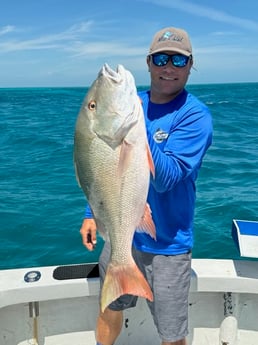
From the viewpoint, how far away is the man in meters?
2.34

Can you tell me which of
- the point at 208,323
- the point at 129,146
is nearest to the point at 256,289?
the point at 208,323

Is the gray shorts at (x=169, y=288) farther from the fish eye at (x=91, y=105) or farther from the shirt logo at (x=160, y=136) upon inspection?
the fish eye at (x=91, y=105)

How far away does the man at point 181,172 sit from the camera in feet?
7.68

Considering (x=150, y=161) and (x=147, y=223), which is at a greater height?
(x=150, y=161)

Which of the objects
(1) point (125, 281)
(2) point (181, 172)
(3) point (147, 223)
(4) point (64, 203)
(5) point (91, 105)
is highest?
(5) point (91, 105)

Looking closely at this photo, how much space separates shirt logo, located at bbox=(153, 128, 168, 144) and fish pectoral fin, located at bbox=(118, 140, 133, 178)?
1.72 feet

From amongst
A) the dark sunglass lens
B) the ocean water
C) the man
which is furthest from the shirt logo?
the ocean water

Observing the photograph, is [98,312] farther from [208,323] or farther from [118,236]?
[118,236]

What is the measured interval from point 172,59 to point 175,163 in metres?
0.66

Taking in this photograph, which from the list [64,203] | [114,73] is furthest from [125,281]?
[64,203]

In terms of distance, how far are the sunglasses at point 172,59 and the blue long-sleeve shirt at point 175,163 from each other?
176 millimetres

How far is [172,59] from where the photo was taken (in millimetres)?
2480

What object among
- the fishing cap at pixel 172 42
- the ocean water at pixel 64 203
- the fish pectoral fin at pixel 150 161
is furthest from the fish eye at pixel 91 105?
the ocean water at pixel 64 203

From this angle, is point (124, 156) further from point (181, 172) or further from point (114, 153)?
point (181, 172)
